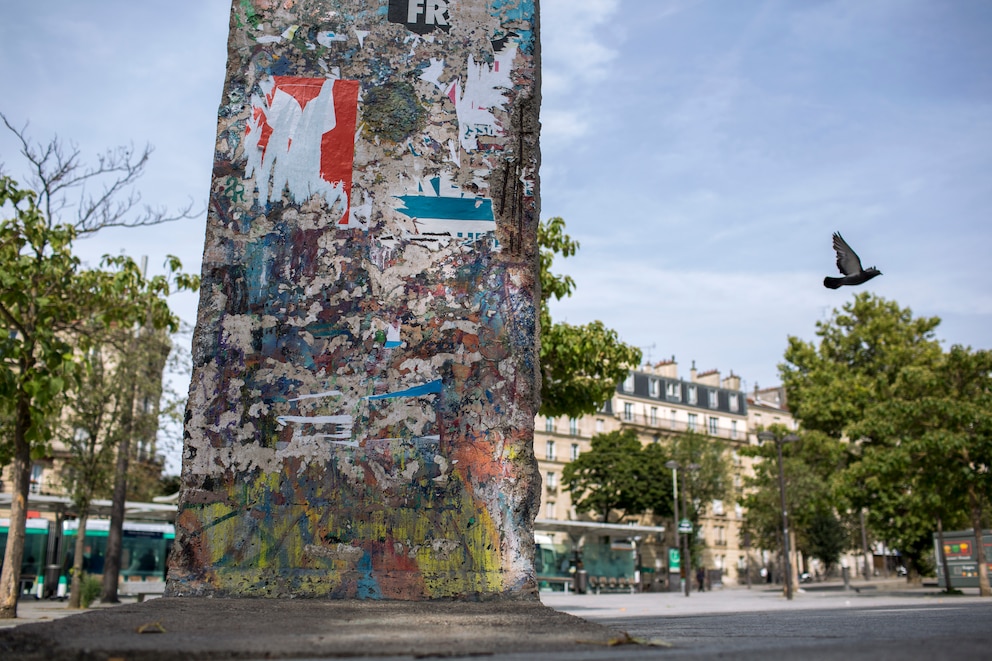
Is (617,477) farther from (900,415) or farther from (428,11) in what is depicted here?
(428,11)

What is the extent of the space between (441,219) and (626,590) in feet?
121

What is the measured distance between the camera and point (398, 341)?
4.72 metres

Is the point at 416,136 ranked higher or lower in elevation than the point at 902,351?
lower

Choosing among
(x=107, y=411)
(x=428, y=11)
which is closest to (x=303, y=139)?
(x=428, y=11)

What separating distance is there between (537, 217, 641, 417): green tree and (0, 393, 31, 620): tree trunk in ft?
26.2

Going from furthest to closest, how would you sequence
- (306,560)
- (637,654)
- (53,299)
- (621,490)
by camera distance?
(621,490)
(53,299)
(306,560)
(637,654)

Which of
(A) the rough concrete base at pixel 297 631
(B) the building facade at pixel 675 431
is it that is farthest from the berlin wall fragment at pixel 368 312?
(B) the building facade at pixel 675 431

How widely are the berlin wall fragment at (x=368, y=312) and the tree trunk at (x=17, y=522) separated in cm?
894

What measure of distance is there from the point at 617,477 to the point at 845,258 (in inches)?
1961

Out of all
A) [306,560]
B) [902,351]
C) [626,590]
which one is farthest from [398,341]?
[626,590]

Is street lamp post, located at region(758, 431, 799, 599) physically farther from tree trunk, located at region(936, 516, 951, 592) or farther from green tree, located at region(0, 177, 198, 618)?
green tree, located at region(0, 177, 198, 618)

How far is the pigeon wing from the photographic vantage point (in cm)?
679

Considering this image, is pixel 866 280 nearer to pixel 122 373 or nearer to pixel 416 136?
pixel 416 136

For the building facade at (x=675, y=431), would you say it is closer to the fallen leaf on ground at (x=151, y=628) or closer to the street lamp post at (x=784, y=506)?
the street lamp post at (x=784, y=506)
